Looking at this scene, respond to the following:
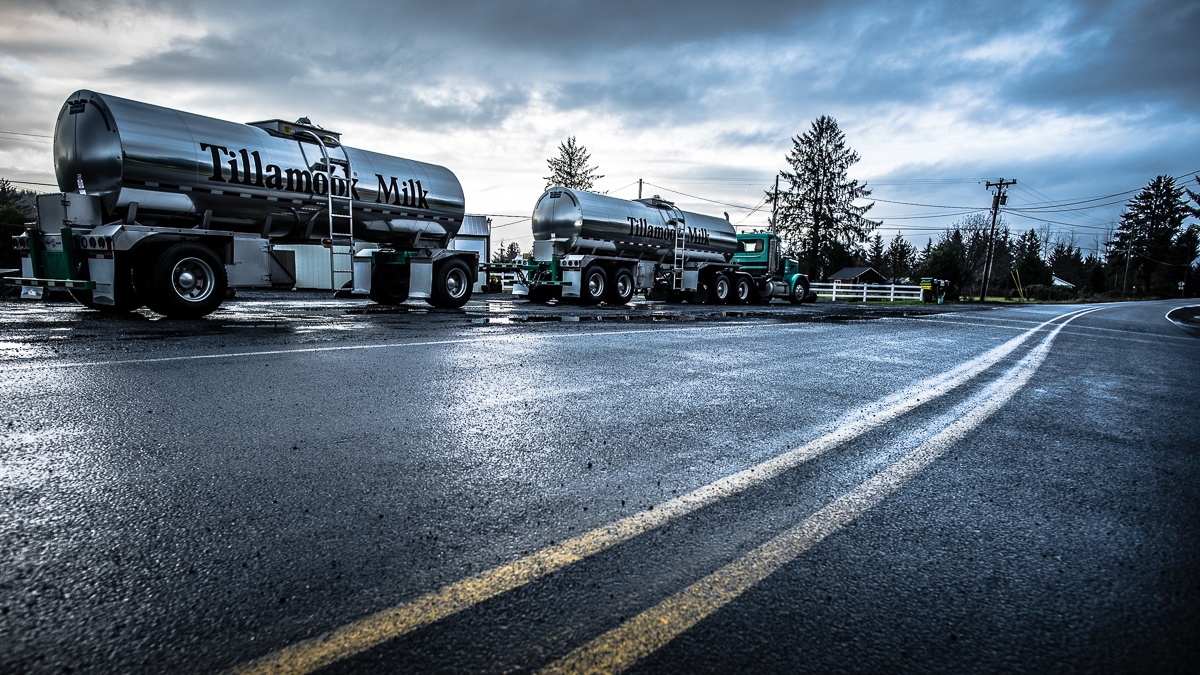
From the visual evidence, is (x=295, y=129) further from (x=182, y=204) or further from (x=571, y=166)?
(x=571, y=166)

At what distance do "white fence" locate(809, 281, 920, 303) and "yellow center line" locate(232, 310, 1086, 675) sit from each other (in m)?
35.1

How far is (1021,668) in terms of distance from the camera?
146 centimetres

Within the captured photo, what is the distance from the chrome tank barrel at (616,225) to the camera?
18297mm

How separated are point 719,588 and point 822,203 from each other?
57590 mm

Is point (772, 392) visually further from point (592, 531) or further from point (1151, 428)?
point (592, 531)

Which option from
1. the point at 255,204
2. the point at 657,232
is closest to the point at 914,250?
the point at 657,232

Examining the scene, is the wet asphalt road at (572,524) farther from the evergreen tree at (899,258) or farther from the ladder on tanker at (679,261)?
the evergreen tree at (899,258)

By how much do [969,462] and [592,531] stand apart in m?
2.15

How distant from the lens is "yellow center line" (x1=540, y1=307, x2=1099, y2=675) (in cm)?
143

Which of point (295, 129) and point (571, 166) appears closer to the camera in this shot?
point (295, 129)

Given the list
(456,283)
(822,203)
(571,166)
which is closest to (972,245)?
(822,203)

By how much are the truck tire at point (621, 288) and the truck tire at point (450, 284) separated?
19.0 ft

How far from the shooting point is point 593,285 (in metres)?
18.8

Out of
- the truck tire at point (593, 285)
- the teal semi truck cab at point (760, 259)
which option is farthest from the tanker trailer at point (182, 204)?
the teal semi truck cab at point (760, 259)
